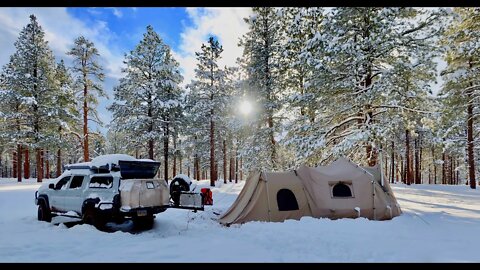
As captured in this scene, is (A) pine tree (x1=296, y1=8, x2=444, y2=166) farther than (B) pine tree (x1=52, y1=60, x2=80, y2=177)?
No

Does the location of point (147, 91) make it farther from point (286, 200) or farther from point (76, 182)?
point (286, 200)

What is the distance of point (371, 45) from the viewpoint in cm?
1252

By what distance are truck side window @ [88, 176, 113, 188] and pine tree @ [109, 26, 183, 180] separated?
577 inches

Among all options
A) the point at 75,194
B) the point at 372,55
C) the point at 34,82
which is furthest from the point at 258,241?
the point at 34,82

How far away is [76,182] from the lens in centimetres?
1056

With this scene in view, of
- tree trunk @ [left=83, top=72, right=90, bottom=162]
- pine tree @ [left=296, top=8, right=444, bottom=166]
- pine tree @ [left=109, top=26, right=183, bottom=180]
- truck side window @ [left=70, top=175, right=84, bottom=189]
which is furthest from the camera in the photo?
tree trunk @ [left=83, top=72, right=90, bottom=162]

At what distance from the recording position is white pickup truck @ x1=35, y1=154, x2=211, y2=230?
9.40 m

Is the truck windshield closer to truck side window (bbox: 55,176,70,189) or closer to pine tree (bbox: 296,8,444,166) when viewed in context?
truck side window (bbox: 55,176,70,189)

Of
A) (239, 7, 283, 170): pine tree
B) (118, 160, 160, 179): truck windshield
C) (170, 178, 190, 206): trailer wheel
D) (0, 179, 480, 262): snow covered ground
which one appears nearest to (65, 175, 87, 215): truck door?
(0, 179, 480, 262): snow covered ground

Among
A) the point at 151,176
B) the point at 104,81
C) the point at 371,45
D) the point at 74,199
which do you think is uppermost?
the point at 104,81

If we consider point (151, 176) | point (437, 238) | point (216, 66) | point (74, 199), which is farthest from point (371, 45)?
point (216, 66)

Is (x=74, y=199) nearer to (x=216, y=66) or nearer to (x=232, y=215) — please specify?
(x=232, y=215)
